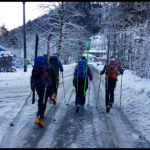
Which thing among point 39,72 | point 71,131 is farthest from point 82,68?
point 71,131

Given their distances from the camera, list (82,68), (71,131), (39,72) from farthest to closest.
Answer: (82,68) < (39,72) < (71,131)

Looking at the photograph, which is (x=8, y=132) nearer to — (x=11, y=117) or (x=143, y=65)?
(x=11, y=117)

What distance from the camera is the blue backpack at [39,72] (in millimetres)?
Result: 4590

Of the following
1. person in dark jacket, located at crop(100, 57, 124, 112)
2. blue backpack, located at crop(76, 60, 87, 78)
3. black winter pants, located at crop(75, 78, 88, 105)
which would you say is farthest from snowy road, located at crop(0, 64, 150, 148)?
blue backpack, located at crop(76, 60, 87, 78)

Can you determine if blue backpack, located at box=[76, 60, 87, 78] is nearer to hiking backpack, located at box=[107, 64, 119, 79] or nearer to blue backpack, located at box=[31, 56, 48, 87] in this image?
hiking backpack, located at box=[107, 64, 119, 79]

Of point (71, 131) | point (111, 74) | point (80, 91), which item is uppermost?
point (111, 74)

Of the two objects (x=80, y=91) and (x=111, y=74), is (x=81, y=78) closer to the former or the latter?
(x=80, y=91)

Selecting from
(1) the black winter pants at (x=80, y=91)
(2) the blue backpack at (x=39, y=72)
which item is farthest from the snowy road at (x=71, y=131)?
(2) the blue backpack at (x=39, y=72)

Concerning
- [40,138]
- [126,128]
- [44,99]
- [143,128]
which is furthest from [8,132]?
[143,128]

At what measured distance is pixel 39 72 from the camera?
462cm

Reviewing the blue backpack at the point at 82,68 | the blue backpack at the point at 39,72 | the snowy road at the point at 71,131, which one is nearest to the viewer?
the snowy road at the point at 71,131

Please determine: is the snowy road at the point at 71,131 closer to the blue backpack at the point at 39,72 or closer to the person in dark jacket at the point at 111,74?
the person in dark jacket at the point at 111,74

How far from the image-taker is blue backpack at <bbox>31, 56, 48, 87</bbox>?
15.1ft

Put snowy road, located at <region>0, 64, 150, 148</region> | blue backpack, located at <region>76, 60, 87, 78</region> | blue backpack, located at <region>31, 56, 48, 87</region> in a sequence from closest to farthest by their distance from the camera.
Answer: snowy road, located at <region>0, 64, 150, 148</region>, blue backpack, located at <region>31, 56, 48, 87</region>, blue backpack, located at <region>76, 60, 87, 78</region>
